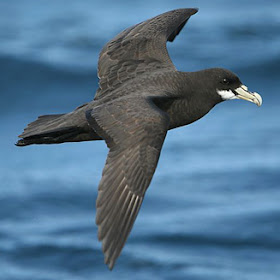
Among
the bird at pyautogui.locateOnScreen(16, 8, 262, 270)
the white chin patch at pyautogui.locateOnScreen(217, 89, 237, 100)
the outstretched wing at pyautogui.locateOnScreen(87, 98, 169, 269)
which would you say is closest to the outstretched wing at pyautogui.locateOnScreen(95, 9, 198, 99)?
the bird at pyautogui.locateOnScreen(16, 8, 262, 270)

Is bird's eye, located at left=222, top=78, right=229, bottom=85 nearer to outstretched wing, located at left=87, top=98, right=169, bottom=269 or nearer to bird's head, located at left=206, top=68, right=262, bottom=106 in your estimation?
bird's head, located at left=206, top=68, right=262, bottom=106

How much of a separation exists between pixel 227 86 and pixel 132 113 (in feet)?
5.52

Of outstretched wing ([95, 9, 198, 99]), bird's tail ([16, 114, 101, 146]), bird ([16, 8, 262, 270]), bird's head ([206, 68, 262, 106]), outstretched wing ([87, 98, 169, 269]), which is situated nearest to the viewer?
outstretched wing ([87, 98, 169, 269])

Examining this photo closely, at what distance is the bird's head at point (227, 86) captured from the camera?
36.3 feet

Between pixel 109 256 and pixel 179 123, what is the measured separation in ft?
7.09

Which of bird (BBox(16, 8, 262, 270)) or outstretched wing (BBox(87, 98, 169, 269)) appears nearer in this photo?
outstretched wing (BBox(87, 98, 169, 269))

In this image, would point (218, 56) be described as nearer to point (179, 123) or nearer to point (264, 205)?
point (264, 205)

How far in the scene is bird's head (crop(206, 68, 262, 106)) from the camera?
11.1m

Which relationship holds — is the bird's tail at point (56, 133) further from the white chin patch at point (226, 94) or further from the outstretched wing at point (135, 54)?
the white chin patch at point (226, 94)

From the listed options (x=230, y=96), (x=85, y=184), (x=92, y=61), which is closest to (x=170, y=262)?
(x=85, y=184)

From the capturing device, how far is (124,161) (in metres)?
9.55

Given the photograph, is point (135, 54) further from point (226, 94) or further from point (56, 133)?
point (56, 133)

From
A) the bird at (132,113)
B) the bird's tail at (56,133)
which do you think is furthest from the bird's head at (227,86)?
the bird's tail at (56,133)

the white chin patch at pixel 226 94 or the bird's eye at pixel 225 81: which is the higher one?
the bird's eye at pixel 225 81
